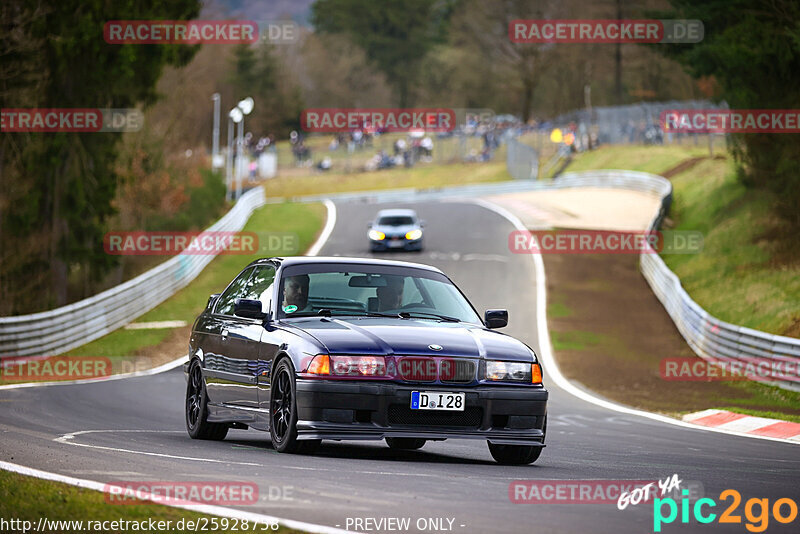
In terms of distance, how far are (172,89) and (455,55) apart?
62.2 meters

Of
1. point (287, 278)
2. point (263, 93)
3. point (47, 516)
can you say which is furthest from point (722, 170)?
point (263, 93)

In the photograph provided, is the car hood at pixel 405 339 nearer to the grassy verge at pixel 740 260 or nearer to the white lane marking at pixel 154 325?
the grassy verge at pixel 740 260

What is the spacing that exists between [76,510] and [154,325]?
26261mm

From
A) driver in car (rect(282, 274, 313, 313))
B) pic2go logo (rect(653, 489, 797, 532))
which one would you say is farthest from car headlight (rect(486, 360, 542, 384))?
pic2go logo (rect(653, 489, 797, 532))

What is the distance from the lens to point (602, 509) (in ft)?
24.5

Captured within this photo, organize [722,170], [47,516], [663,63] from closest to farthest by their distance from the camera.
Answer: [47,516], [722,170], [663,63]

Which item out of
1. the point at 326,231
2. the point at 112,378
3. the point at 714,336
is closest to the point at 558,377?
the point at 714,336

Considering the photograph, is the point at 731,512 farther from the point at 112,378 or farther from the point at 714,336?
the point at 714,336

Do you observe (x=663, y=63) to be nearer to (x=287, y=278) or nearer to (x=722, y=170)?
(x=722, y=170)

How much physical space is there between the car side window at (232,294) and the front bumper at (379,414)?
8.21 ft

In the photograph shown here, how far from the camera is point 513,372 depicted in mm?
9703

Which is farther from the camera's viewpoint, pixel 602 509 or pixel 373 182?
pixel 373 182

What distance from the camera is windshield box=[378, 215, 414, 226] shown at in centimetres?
4325

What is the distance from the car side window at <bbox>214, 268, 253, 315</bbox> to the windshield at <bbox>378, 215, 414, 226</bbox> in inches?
1227
